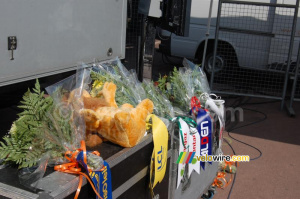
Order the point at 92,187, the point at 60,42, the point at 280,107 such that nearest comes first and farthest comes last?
the point at 92,187 < the point at 60,42 < the point at 280,107

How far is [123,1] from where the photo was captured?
4.03m

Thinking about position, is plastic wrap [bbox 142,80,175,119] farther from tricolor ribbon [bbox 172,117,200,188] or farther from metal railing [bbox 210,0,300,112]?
metal railing [bbox 210,0,300,112]

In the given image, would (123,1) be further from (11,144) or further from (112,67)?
(11,144)

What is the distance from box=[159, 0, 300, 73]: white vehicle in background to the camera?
290 inches

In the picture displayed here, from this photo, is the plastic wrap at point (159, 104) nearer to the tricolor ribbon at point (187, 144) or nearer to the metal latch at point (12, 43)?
the tricolor ribbon at point (187, 144)

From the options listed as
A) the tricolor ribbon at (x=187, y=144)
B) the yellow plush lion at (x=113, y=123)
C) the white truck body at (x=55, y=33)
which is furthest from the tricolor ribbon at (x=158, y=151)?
the white truck body at (x=55, y=33)

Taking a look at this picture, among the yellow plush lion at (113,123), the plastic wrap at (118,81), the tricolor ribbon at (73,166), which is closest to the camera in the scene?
the tricolor ribbon at (73,166)

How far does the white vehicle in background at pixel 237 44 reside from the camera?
7.36 meters

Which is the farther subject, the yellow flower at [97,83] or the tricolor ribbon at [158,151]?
the yellow flower at [97,83]

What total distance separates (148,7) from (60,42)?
1.37 m

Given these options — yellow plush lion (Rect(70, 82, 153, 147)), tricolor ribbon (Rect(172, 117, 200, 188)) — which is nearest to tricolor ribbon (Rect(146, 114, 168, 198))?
yellow plush lion (Rect(70, 82, 153, 147))

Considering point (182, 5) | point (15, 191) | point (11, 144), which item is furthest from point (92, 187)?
point (182, 5)

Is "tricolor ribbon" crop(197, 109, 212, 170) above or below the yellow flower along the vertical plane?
below

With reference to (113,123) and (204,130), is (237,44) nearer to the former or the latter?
(204,130)
